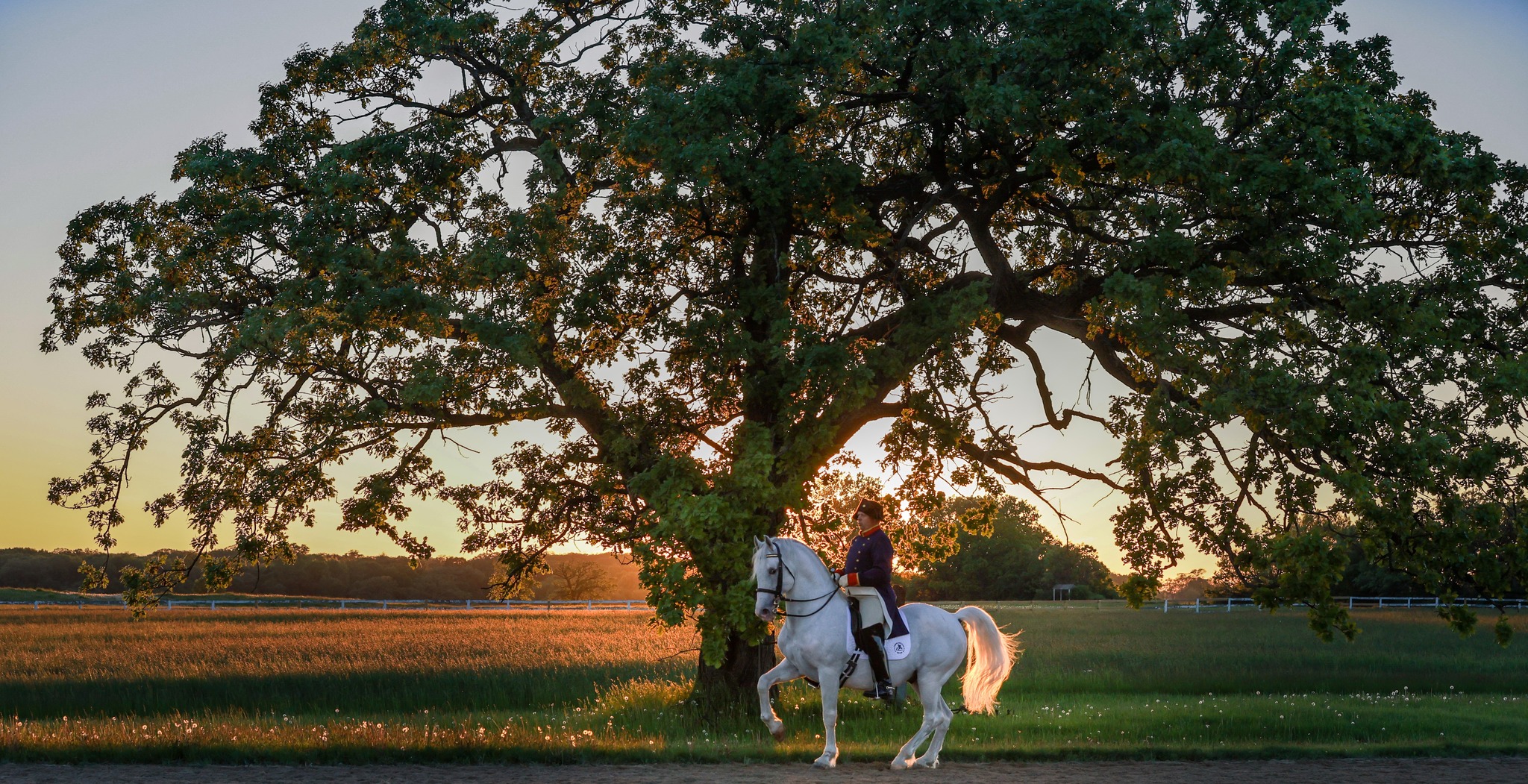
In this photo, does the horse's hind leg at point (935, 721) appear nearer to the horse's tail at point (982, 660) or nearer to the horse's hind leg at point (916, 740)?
the horse's hind leg at point (916, 740)

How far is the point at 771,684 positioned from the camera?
514 inches

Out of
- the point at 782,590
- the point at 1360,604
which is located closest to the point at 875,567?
the point at 782,590

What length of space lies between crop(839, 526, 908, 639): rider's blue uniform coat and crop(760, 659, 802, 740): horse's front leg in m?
1.15

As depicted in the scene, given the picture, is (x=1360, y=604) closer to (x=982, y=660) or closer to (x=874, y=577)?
(x=982, y=660)

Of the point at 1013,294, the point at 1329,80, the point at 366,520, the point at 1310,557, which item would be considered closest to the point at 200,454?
the point at 366,520

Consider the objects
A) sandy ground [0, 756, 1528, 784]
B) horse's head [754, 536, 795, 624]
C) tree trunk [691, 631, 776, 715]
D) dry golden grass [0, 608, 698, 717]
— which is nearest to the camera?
sandy ground [0, 756, 1528, 784]

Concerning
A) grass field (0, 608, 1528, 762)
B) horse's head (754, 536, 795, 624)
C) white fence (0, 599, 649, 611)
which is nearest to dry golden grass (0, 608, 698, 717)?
grass field (0, 608, 1528, 762)

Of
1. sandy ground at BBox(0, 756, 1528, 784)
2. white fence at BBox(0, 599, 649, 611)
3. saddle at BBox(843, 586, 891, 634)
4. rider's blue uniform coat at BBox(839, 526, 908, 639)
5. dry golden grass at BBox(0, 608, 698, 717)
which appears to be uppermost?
rider's blue uniform coat at BBox(839, 526, 908, 639)

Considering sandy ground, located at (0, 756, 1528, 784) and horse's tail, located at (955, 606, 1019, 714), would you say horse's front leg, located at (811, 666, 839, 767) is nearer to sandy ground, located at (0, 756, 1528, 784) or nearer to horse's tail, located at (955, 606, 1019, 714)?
sandy ground, located at (0, 756, 1528, 784)

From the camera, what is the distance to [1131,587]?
16.6 metres

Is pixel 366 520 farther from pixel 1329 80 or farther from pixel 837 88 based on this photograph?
pixel 1329 80

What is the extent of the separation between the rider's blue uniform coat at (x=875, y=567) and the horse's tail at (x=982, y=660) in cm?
127

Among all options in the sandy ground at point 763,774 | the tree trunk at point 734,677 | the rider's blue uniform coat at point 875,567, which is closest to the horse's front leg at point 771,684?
the sandy ground at point 763,774

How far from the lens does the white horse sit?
12.9 m
